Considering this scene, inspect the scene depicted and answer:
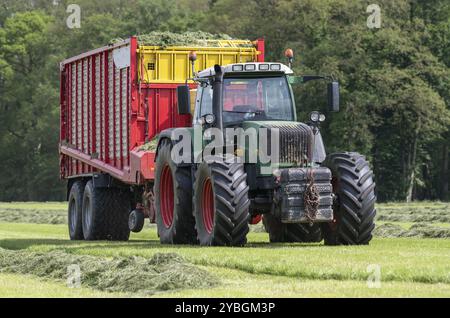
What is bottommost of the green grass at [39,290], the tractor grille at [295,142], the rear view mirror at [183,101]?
the green grass at [39,290]

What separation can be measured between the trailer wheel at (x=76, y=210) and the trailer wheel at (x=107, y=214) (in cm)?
94

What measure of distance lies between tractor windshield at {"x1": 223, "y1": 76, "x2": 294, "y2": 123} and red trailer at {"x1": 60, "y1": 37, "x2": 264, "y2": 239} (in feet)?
10.9

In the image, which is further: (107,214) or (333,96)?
(107,214)

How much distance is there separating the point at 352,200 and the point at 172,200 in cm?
438

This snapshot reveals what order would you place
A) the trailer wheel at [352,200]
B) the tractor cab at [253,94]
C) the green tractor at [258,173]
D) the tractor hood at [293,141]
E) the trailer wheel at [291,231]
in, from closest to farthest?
the green tractor at [258,173] → the trailer wheel at [352,200] → the tractor hood at [293,141] → the tractor cab at [253,94] → the trailer wheel at [291,231]

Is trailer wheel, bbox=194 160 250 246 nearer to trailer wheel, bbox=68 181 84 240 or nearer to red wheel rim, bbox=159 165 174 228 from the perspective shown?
red wheel rim, bbox=159 165 174 228

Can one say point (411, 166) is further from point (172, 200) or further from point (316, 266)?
point (316, 266)

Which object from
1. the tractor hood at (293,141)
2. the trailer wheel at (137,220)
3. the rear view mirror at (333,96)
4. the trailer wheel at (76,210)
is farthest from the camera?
the trailer wheel at (76,210)

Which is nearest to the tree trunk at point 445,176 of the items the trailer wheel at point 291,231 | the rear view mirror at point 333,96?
the trailer wheel at point 291,231

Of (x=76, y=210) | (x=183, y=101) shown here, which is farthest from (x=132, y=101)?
(x=76, y=210)

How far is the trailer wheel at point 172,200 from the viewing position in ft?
76.1

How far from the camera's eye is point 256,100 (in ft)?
74.7

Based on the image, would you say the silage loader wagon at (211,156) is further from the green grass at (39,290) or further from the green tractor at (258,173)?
the green grass at (39,290)
